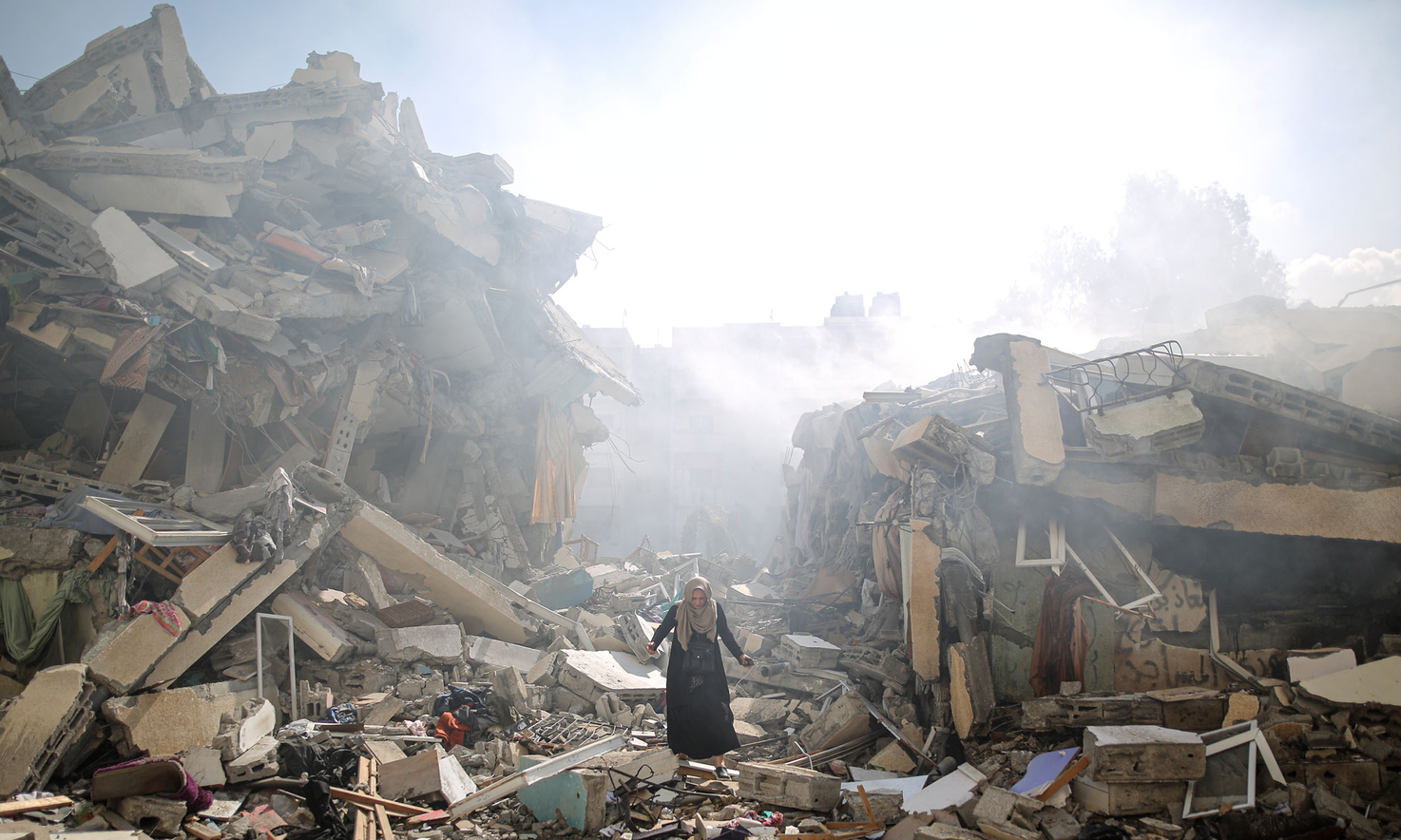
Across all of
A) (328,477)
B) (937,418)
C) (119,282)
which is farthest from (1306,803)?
(119,282)

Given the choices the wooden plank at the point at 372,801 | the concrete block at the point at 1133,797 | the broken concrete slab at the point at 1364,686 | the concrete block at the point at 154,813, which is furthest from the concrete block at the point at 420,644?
the broken concrete slab at the point at 1364,686

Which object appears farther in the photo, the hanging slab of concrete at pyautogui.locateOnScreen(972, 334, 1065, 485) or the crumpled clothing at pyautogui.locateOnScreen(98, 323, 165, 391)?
the crumpled clothing at pyautogui.locateOnScreen(98, 323, 165, 391)

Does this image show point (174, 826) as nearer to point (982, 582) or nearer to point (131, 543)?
point (131, 543)

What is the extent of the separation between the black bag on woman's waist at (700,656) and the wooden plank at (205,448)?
653cm

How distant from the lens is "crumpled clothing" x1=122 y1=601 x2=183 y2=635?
5418 millimetres

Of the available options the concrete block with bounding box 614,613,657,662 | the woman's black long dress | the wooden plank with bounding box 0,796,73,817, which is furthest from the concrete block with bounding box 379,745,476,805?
the concrete block with bounding box 614,613,657,662

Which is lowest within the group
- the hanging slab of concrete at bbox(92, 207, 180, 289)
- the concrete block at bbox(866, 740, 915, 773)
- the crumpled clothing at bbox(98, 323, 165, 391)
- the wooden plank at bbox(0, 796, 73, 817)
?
the concrete block at bbox(866, 740, 915, 773)

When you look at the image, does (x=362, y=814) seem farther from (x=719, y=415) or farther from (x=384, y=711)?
(x=719, y=415)

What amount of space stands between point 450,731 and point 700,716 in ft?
7.23

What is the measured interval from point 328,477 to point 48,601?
232cm

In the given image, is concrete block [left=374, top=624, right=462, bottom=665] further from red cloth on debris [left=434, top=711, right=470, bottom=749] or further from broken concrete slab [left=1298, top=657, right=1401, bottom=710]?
broken concrete slab [left=1298, top=657, right=1401, bottom=710]

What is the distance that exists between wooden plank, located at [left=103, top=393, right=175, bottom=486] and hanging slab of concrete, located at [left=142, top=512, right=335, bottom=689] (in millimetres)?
3146

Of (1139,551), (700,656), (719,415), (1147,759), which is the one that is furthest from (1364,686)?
(719,415)

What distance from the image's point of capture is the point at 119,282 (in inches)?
303
